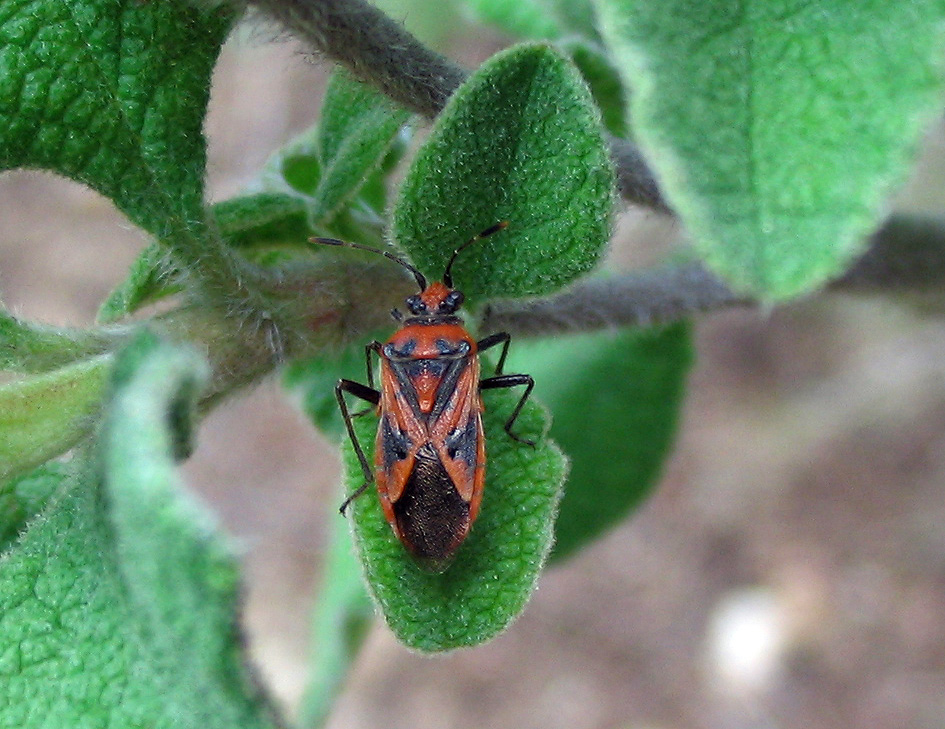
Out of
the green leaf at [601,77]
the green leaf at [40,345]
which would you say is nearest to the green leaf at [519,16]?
the green leaf at [601,77]

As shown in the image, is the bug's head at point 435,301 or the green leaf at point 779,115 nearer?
the green leaf at point 779,115

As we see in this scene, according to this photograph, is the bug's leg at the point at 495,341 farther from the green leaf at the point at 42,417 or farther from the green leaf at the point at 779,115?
the green leaf at the point at 779,115

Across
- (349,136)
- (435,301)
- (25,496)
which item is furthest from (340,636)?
(349,136)

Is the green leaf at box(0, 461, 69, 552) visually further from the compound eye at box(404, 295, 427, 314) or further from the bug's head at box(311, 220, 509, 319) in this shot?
the compound eye at box(404, 295, 427, 314)

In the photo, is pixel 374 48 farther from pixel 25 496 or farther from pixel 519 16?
pixel 519 16

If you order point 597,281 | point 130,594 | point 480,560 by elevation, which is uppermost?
point 130,594

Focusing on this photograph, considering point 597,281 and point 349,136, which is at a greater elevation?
point 349,136

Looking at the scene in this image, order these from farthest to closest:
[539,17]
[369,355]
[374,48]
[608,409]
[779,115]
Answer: [608,409] → [539,17] → [369,355] → [374,48] → [779,115]
